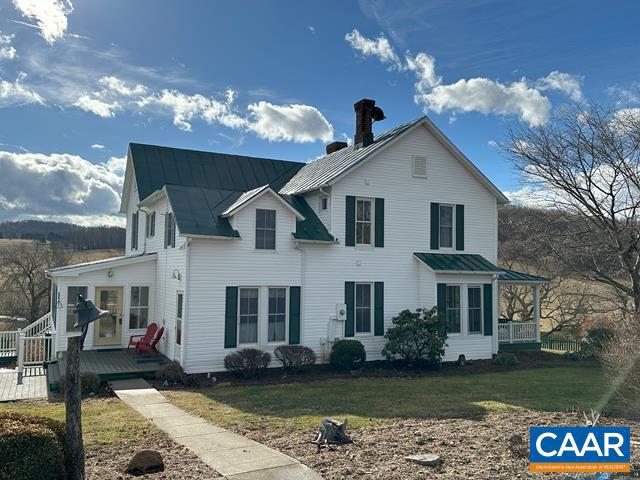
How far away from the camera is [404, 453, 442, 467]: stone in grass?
6.14 m

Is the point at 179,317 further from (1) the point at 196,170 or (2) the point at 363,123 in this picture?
(2) the point at 363,123

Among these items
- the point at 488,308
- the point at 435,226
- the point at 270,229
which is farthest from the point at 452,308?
the point at 270,229

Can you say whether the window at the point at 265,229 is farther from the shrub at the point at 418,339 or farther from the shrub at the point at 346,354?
the shrub at the point at 418,339

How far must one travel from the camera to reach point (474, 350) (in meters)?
17.1

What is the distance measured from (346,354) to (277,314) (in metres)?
2.44

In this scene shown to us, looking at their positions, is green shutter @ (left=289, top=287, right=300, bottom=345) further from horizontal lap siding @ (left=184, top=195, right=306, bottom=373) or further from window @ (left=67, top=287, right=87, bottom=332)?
window @ (left=67, top=287, right=87, bottom=332)

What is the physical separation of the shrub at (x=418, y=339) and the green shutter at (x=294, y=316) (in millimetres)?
2970

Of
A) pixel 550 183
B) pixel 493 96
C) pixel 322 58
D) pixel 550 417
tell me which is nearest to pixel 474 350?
pixel 550 183

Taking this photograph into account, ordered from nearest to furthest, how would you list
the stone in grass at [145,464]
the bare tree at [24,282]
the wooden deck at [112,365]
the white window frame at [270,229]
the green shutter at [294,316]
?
the stone in grass at [145,464], the wooden deck at [112,365], the white window frame at [270,229], the green shutter at [294,316], the bare tree at [24,282]

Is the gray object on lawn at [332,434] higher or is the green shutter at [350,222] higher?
the green shutter at [350,222]

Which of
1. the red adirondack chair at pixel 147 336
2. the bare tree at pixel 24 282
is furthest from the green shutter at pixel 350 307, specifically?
the bare tree at pixel 24 282

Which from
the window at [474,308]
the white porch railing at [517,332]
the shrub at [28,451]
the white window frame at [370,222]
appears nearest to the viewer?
the shrub at [28,451]

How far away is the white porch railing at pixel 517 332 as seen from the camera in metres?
19.0

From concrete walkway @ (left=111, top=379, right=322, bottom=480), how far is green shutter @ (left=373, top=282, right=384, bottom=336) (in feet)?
25.7
